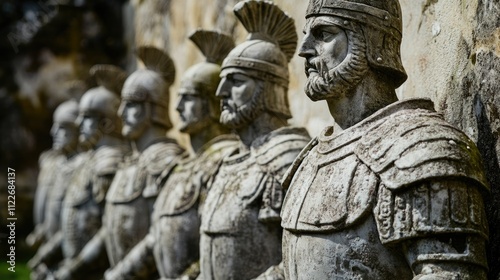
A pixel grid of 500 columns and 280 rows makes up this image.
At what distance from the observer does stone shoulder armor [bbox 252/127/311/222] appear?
4902 millimetres

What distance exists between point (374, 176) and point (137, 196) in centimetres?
390

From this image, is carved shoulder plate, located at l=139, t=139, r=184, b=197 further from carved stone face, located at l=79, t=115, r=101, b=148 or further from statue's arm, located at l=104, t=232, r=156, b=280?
carved stone face, located at l=79, t=115, r=101, b=148

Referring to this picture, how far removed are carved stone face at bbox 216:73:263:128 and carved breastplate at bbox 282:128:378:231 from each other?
1.29m

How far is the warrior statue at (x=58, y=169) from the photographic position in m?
10.4

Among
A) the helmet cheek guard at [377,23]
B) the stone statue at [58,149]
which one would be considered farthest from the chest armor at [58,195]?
the helmet cheek guard at [377,23]

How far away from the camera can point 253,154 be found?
5.22 metres

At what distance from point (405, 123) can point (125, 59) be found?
1081 cm

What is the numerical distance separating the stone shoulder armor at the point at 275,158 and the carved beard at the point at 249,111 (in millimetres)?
149

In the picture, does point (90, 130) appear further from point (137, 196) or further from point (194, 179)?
point (194, 179)

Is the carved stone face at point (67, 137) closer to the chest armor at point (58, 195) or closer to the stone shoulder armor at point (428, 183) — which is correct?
the chest armor at point (58, 195)

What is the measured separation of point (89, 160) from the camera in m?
9.04

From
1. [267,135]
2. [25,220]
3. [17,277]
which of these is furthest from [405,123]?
[25,220]

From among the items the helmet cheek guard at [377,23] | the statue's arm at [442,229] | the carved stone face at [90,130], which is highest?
the carved stone face at [90,130]

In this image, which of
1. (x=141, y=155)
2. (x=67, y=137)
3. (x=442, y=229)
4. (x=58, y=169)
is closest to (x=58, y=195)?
(x=58, y=169)
